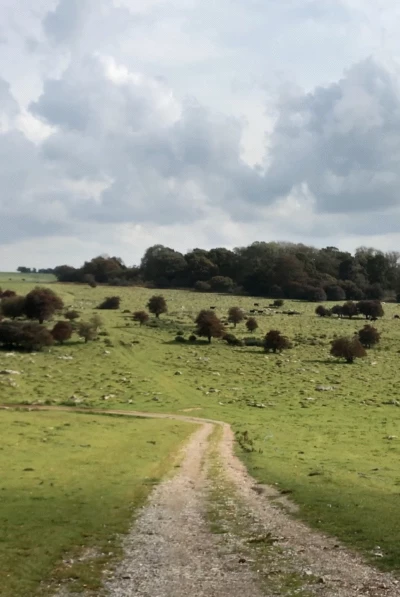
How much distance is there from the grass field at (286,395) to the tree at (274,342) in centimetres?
190

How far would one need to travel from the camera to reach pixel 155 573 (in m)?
14.0

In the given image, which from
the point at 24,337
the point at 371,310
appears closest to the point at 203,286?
the point at 371,310

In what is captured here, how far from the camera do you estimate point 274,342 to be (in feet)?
250

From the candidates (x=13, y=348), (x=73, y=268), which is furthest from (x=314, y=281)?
(x=13, y=348)

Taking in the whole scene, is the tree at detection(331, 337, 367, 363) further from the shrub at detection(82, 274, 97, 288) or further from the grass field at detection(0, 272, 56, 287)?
the shrub at detection(82, 274, 97, 288)

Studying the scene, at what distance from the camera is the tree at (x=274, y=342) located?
7625 centimetres

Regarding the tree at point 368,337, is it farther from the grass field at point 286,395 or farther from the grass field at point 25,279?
the grass field at point 25,279

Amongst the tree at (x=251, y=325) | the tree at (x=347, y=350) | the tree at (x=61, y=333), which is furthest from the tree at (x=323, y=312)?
the tree at (x=61, y=333)

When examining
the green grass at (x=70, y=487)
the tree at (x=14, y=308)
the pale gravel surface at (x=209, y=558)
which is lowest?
the green grass at (x=70, y=487)

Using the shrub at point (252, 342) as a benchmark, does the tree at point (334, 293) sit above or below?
Result: above

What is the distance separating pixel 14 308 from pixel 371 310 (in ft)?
175

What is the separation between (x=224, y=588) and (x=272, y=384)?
48.3 m

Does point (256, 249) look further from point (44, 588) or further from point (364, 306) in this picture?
point (44, 588)

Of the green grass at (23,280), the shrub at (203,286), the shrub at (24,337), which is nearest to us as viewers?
the shrub at (24,337)
